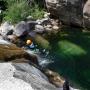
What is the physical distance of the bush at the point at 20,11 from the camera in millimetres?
21078

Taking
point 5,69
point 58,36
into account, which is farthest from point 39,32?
point 5,69

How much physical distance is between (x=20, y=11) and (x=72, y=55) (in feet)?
20.7

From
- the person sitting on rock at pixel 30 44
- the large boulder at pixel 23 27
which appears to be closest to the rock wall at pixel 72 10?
the large boulder at pixel 23 27

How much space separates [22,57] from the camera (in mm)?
13883

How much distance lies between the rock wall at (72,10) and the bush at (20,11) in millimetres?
1371

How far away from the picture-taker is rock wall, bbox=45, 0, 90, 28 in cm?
1948

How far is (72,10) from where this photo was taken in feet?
66.0

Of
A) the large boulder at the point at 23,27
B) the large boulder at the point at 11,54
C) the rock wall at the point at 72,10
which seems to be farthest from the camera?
the large boulder at the point at 23,27

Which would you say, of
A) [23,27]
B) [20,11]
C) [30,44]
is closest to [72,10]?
[23,27]

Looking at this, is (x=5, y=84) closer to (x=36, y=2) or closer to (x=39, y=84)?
(x=39, y=84)

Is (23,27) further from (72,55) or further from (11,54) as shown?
(11,54)

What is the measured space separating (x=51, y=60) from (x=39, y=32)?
174 inches

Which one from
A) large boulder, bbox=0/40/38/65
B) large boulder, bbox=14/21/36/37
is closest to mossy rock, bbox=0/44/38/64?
large boulder, bbox=0/40/38/65

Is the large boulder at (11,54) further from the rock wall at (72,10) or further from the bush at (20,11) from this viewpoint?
Result: the bush at (20,11)
